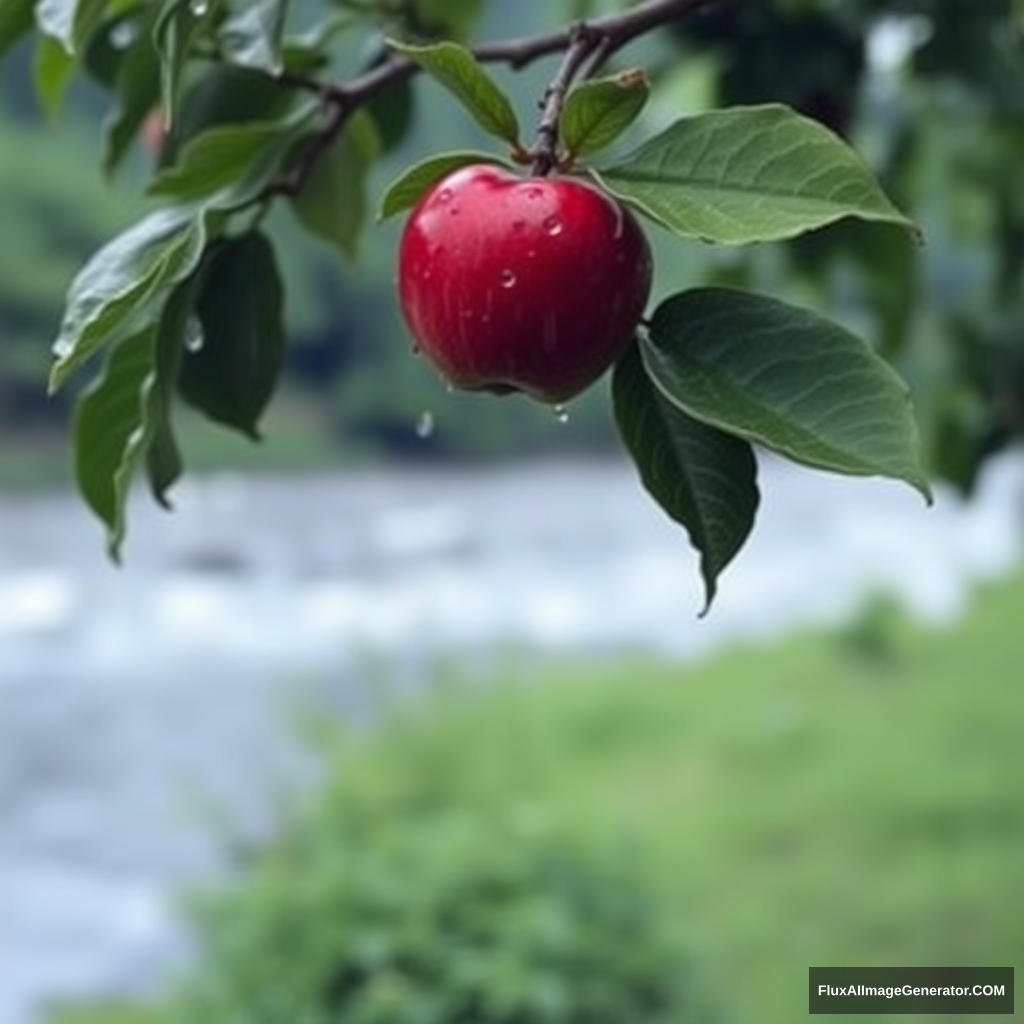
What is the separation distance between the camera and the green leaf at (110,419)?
0.69 metres

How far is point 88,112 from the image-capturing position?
414 cm

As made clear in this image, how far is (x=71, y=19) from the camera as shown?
650 millimetres

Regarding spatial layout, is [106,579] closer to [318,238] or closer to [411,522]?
[411,522]

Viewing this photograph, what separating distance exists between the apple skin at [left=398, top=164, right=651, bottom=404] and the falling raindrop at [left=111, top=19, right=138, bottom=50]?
0.35 meters

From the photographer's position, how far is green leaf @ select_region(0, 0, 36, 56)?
2.42 ft

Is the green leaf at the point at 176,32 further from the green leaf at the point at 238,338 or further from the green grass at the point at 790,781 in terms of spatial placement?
the green grass at the point at 790,781

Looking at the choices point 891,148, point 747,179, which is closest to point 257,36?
point 747,179

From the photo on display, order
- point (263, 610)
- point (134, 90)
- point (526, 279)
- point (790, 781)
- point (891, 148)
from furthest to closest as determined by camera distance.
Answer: point (263, 610) → point (790, 781) → point (891, 148) → point (134, 90) → point (526, 279)

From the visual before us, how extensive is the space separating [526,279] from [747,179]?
2.5 inches

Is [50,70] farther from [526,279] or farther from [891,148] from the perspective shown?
[891,148]

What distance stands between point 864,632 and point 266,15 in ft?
14.6

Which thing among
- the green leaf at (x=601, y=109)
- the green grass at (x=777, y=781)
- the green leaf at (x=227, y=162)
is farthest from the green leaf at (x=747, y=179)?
the green grass at (x=777, y=781)

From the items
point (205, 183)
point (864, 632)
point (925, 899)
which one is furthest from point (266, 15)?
point (864, 632)

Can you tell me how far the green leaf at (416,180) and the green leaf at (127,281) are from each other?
6 centimetres
